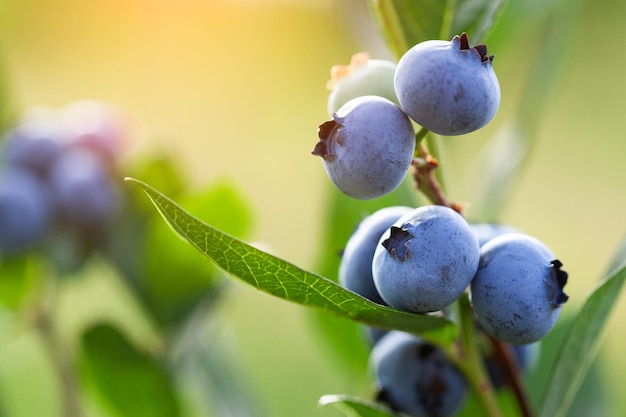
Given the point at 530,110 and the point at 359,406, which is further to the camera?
the point at 530,110

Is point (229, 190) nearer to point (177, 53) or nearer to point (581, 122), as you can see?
point (581, 122)

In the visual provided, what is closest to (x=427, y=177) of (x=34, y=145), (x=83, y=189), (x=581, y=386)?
(x=581, y=386)

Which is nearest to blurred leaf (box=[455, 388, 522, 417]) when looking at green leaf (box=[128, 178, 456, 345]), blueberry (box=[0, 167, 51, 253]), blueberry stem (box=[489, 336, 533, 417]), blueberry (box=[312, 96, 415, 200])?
blueberry stem (box=[489, 336, 533, 417])

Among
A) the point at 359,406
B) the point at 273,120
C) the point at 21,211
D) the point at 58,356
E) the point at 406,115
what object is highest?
the point at 406,115

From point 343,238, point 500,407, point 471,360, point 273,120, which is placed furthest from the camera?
point 273,120

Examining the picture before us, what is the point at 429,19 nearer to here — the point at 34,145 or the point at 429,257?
the point at 429,257

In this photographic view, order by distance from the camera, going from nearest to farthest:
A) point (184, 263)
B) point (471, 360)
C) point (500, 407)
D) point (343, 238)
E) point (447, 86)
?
point (447, 86) → point (471, 360) → point (500, 407) → point (343, 238) → point (184, 263)
